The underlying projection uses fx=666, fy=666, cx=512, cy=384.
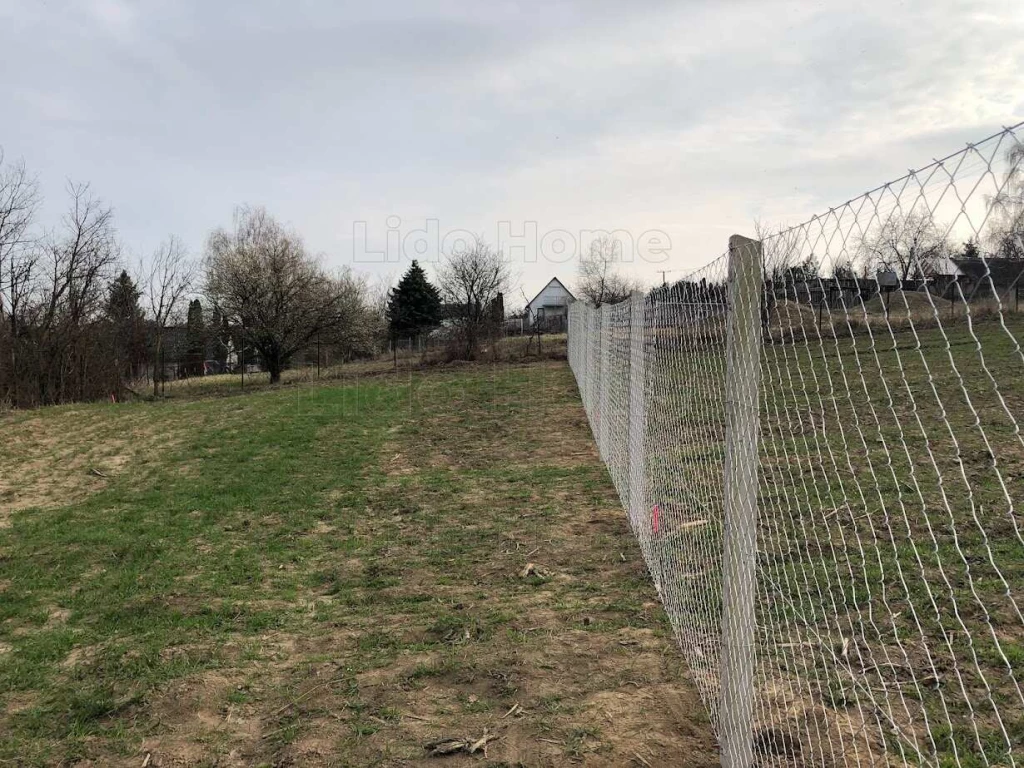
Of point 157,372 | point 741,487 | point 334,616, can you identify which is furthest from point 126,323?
point 741,487

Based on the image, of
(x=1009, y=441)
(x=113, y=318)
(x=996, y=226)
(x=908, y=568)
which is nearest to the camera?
(x=996, y=226)

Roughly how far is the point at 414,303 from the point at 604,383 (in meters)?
34.4

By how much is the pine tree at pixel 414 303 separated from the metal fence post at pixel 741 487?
37393mm

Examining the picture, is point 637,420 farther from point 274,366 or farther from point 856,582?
point 274,366

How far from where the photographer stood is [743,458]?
5.88 ft

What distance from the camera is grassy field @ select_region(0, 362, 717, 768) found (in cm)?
242

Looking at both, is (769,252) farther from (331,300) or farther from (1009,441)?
(331,300)

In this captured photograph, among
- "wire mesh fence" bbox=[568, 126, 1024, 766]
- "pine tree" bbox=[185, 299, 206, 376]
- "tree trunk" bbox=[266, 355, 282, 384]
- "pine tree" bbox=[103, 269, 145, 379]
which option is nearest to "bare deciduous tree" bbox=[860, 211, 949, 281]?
"wire mesh fence" bbox=[568, 126, 1024, 766]

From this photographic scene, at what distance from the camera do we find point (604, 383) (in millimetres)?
6168

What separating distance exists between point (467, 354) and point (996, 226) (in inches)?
695

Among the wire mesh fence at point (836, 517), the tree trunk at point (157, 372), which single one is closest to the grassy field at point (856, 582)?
the wire mesh fence at point (836, 517)

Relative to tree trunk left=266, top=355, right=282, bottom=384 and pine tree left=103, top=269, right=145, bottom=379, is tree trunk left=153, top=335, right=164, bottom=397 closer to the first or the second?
pine tree left=103, top=269, right=145, bottom=379

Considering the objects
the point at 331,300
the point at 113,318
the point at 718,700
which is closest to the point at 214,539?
the point at 718,700

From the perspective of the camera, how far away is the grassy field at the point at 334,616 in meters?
2.42
